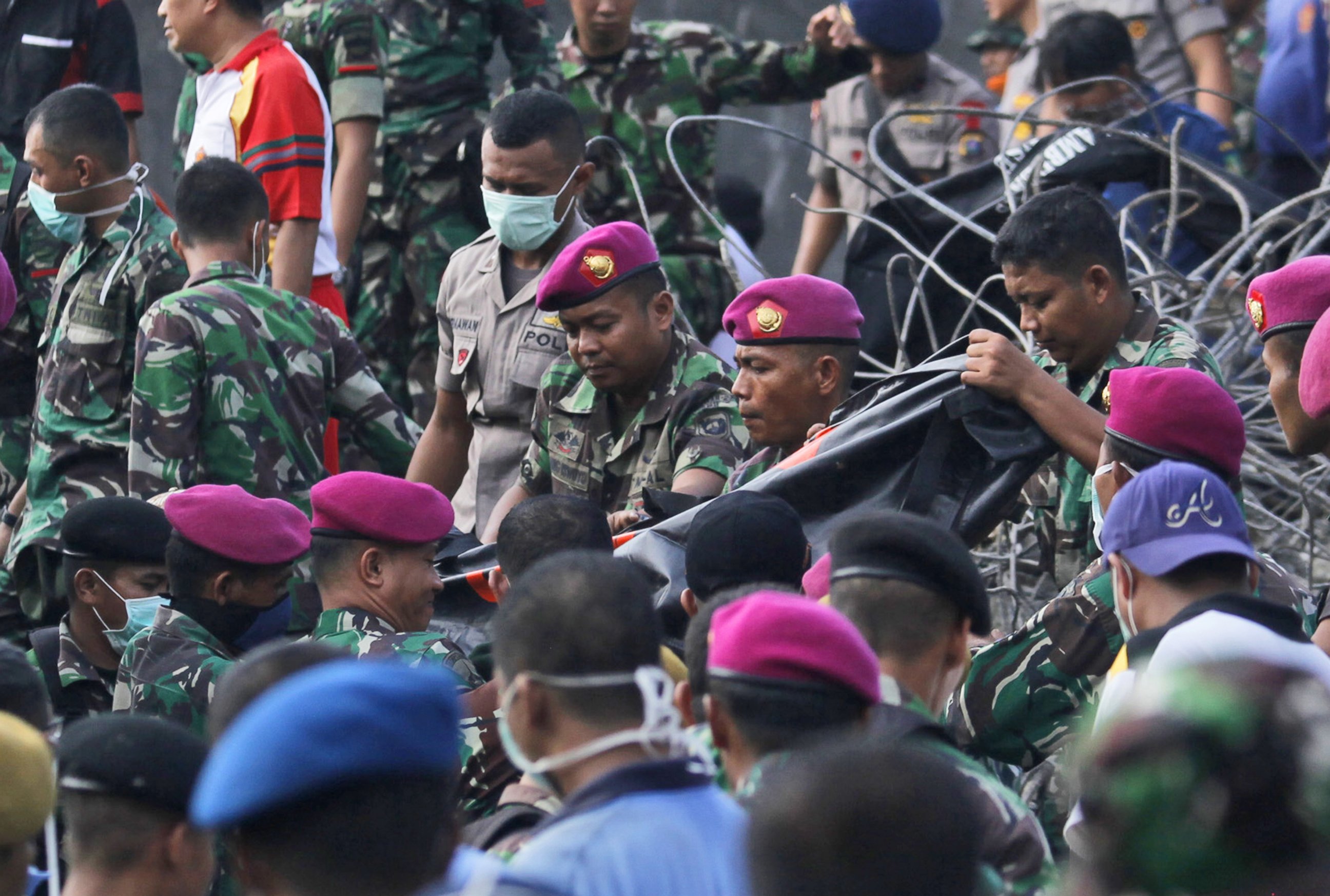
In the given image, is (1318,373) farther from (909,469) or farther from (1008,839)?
(1008,839)

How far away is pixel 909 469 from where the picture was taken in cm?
432

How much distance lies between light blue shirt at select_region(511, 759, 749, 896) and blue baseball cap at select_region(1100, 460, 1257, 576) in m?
1.05

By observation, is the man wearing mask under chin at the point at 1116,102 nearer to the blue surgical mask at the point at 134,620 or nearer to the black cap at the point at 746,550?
the black cap at the point at 746,550

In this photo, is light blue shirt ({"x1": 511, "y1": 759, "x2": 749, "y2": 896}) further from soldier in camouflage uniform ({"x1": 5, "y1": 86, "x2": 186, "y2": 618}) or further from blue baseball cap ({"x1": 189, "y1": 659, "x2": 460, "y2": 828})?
soldier in camouflage uniform ({"x1": 5, "y1": 86, "x2": 186, "y2": 618})

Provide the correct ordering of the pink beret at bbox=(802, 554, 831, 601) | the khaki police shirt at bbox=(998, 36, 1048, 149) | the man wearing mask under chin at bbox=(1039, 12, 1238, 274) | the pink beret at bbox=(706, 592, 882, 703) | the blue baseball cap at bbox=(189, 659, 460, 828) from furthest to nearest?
the khaki police shirt at bbox=(998, 36, 1048, 149), the man wearing mask under chin at bbox=(1039, 12, 1238, 274), the pink beret at bbox=(802, 554, 831, 601), the pink beret at bbox=(706, 592, 882, 703), the blue baseball cap at bbox=(189, 659, 460, 828)

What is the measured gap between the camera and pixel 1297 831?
1.64 meters

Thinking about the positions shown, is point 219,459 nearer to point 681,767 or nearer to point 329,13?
point 329,13

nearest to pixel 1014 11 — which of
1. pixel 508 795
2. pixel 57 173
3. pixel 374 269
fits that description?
pixel 374 269

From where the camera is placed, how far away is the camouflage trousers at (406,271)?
7.12 metres

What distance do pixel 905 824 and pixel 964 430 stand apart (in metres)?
2.44

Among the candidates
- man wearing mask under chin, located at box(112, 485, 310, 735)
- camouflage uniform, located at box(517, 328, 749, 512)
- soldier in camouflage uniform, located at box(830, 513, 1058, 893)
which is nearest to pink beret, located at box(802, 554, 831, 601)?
soldier in camouflage uniform, located at box(830, 513, 1058, 893)

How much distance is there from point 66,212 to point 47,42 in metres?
1.70

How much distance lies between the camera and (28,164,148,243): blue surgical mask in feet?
19.4

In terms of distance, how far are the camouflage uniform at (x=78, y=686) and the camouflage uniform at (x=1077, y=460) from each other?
2.33m
